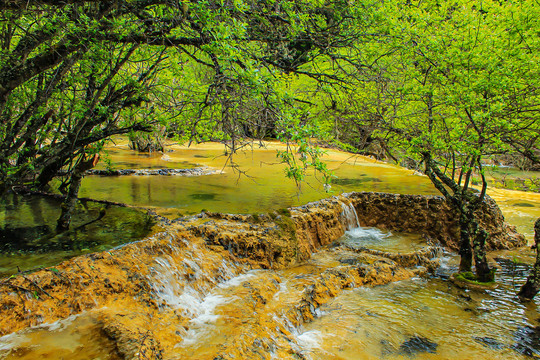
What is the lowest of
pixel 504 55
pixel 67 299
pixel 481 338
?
pixel 481 338

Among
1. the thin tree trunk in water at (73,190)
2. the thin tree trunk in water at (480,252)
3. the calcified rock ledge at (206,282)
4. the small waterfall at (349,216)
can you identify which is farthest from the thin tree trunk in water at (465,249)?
the thin tree trunk in water at (73,190)

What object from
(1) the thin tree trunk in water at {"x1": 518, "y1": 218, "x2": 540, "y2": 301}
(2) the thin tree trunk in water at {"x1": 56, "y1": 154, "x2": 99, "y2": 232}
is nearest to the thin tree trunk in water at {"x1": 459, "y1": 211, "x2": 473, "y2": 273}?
(1) the thin tree trunk in water at {"x1": 518, "y1": 218, "x2": 540, "y2": 301}

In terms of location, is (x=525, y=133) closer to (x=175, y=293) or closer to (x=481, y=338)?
(x=481, y=338)

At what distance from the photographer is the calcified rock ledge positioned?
4.43m

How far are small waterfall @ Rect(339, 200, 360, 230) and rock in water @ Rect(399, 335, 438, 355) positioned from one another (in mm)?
5818

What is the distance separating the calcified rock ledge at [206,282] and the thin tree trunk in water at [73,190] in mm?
1928

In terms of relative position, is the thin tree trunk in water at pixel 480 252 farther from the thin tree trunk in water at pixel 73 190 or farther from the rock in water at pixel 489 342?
the thin tree trunk in water at pixel 73 190

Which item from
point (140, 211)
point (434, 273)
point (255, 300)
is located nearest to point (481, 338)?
point (434, 273)

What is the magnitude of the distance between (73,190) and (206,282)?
336cm

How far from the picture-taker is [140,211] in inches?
346

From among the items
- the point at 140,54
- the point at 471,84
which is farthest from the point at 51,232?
the point at 471,84

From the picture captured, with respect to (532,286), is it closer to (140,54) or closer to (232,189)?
(232,189)

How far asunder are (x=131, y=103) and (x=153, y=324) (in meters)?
4.72

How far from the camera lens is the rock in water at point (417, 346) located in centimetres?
541
